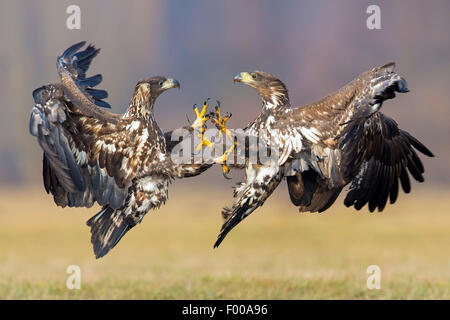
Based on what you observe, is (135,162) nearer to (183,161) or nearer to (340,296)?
(183,161)

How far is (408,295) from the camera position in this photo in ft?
40.1

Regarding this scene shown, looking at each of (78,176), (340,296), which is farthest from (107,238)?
(340,296)

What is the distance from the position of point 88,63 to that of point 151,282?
18.7ft

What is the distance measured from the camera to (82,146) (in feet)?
21.3

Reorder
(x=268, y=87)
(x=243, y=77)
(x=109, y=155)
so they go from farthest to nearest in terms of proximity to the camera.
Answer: (x=268, y=87) < (x=243, y=77) < (x=109, y=155)

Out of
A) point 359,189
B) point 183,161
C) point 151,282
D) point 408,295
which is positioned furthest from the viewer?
point 151,282

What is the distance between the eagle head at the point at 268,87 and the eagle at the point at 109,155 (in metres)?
0.87

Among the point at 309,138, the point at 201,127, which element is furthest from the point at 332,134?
the point at 201,127

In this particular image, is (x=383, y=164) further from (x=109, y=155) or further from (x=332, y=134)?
(x=109, y=155)

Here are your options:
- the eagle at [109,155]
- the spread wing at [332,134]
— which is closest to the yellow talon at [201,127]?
the eagle at [109,155]

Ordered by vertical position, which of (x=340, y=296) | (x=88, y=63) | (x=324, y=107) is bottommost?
(x=340, y=296)

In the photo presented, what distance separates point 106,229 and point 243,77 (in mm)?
1723

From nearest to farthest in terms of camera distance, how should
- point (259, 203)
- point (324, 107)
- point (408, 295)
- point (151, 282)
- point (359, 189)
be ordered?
1. point (259, 203)
2. point (324, 107)
3. point (359, 189)
4. point (408, 295)
5. point (151, 282)

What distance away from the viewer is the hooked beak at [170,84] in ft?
20.1
